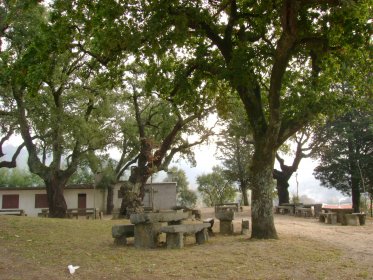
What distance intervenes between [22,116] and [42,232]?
32.6ft

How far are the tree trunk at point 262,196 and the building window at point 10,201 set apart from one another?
103 ft

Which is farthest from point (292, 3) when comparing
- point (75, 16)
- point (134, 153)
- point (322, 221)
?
point (134, 153)

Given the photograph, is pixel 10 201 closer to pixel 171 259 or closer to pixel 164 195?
pixel 164 195

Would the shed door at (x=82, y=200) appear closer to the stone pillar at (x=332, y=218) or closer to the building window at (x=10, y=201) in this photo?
the building window at (x=10, y=201)

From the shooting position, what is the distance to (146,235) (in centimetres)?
1045

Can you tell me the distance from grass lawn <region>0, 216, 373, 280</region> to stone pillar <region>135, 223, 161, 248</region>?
0.90 ft

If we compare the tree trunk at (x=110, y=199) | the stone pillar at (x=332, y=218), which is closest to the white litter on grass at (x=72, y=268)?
the stone pillar at (x=332, y=218)

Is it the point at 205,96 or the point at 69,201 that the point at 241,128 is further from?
the point at 69,201

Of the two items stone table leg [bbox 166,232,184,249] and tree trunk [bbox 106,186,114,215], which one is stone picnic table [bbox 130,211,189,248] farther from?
tree trunk [bbox 106,186,114,215]

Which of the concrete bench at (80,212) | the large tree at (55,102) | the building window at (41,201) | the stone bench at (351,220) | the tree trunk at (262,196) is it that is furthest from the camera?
the building window at (41,201)

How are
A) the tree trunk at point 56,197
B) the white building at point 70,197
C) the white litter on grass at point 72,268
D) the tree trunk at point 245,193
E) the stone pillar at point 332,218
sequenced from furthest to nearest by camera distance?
the tree trunk at point 245,193 < the white building at point 70,197 < the tree trunk at point 56,197 < the stone pillar at point 332,218 < the white litter on grass at point 72,268

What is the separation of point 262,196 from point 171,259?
4.28 m

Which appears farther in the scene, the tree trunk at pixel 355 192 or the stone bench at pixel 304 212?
the tree trunk at pixel 355 192

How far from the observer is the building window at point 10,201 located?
37219 mm
